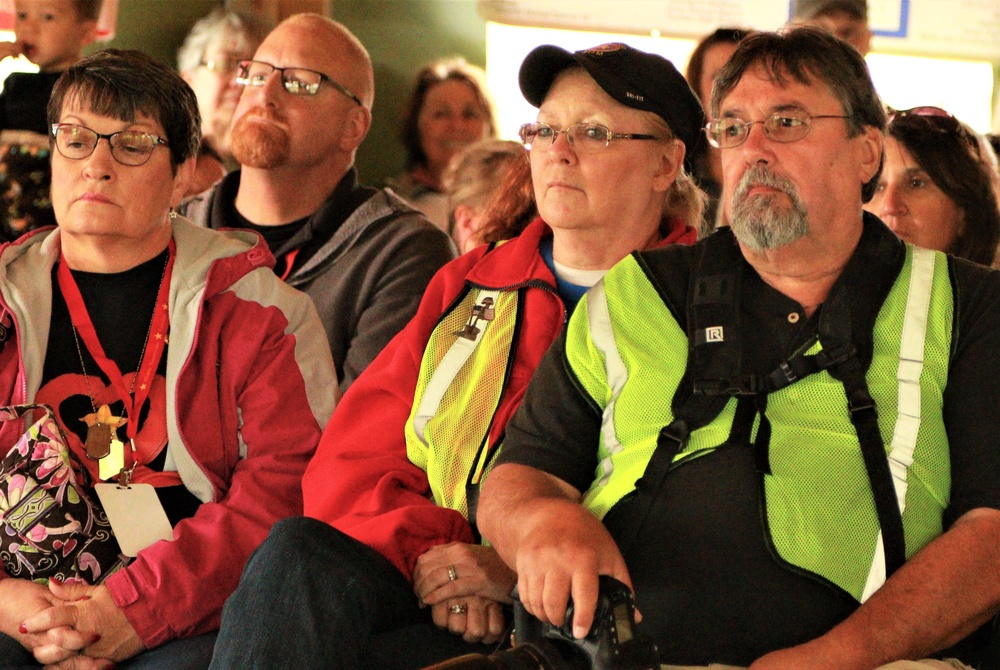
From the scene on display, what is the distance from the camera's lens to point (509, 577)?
2.00m

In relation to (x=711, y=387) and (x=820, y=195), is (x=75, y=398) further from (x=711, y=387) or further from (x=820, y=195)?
(x=820, y=195)

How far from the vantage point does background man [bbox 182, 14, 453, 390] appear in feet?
9.39

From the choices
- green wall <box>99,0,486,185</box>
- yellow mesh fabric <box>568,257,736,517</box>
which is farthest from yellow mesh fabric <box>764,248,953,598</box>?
green wall <box>99,0,486,185</box>

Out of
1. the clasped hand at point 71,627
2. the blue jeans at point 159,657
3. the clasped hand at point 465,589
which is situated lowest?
the blue jeans at point 159,657

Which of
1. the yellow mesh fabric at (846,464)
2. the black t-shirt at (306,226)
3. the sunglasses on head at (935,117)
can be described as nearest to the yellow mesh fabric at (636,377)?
the yellow mesh fabric at (846,464)

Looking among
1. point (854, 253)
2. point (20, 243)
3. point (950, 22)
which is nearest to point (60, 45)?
point (20, 243)

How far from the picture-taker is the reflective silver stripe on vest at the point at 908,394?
1668 mm

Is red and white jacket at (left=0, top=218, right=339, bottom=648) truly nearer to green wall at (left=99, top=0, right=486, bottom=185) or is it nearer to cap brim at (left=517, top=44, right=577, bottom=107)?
cap brim at (left=517, top=44, right=577, bottom=107)

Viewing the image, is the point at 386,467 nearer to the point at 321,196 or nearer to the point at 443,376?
the point at 443,376

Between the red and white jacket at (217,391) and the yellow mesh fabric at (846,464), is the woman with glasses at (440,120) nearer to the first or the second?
the red and white jacket at (217,391)

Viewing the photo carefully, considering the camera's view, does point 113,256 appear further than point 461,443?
Yes

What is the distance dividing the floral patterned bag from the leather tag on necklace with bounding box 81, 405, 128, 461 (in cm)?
5

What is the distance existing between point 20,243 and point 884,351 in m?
1.56

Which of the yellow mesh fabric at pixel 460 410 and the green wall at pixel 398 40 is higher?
the green wall at pixel 398 40
